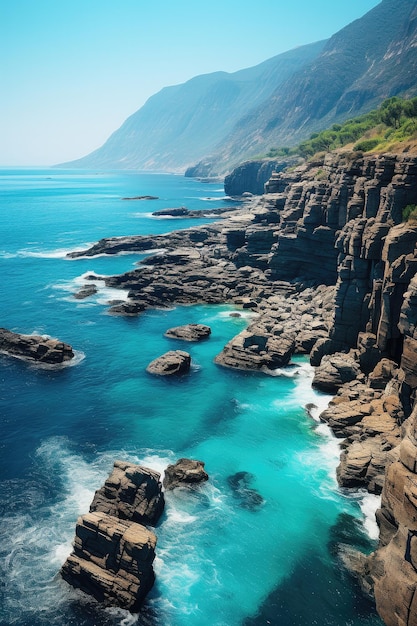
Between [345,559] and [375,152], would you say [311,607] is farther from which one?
[375,152]

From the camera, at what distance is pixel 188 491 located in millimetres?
44156

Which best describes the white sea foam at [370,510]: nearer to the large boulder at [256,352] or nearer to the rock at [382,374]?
the rock at [382,374]

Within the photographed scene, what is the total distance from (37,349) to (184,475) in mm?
35142

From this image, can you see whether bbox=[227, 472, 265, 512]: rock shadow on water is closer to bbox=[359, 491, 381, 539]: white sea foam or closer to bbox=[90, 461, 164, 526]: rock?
bbox=[90, 461, 164, 526]: rock

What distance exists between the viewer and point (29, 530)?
130ft

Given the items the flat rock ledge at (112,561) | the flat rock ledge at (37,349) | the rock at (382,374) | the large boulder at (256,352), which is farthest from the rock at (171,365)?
the flat rock ledge at (112,561)

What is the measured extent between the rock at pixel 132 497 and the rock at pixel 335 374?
2683 cm

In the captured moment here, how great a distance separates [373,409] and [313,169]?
74707 millimetres

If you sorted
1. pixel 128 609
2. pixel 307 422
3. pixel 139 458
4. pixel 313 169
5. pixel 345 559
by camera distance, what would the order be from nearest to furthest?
pixel 128 609
pixel 345 559
pixel 139 458
pixel 307 422
pixel 313 169

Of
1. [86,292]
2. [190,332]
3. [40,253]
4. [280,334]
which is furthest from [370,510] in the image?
[40,253]

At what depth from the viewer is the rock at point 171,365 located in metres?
66.8

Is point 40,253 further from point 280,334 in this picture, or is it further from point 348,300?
point 348,300

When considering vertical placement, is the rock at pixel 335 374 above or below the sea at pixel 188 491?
above

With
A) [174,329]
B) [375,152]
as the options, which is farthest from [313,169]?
[174,329]
